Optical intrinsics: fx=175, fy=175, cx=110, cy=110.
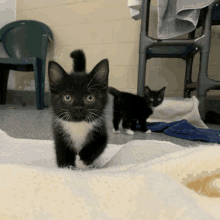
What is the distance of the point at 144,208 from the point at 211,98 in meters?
2.03

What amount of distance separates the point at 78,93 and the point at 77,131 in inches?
5.1

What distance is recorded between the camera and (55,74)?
1.93 ft

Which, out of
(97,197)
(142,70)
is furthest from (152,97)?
(97,197)

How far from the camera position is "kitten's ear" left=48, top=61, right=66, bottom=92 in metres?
0.57

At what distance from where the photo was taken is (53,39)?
8.75 feet

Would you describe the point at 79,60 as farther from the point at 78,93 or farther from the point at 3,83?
the point at 3,83

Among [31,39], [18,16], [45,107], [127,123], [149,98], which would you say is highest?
[18,16]

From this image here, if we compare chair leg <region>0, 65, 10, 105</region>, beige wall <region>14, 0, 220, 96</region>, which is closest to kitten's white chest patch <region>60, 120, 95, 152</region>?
beige wall <region>14, 0, 220, 96</region>

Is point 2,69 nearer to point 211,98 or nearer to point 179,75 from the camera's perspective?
point 179,75

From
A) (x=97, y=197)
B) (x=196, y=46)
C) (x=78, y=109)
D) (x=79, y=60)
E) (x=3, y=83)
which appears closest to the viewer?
(x=97, y=197)

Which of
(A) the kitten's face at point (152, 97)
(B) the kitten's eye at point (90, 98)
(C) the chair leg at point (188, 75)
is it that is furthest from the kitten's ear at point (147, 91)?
(B) the kitten's eye at point (90, 98)

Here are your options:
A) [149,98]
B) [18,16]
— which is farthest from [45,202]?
[18,16]

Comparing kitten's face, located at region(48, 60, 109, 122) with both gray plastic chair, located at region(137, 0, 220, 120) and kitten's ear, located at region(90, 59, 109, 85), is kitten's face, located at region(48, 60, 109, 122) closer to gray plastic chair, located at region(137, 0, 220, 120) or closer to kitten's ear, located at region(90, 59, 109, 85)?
kitten's ear, located at region(90, 59, 109, 85)

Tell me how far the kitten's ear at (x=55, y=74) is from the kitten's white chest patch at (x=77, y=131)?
14cm
